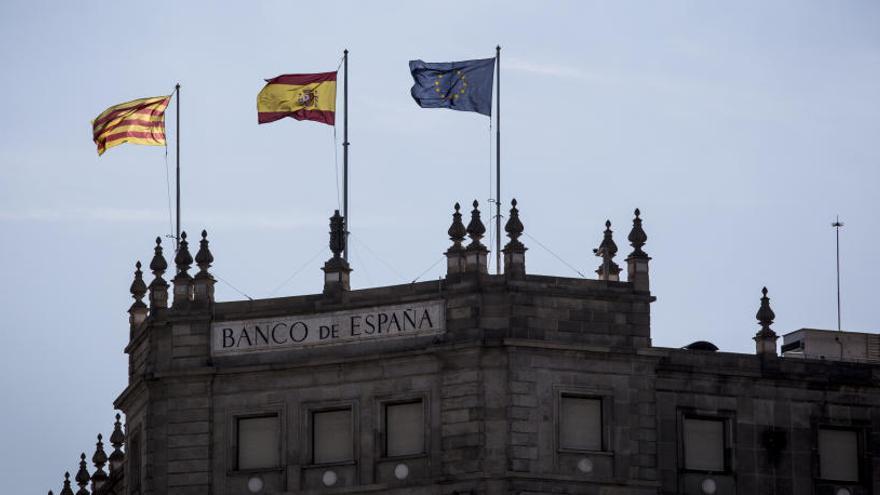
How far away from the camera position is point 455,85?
9325 centimetres

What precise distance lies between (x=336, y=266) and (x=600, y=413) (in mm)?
10148

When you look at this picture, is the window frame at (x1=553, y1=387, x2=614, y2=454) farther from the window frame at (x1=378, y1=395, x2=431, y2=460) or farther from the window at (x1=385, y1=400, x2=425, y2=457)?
the window at (x1=385, y1=400, x2=425, y2=457)

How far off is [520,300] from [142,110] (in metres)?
17.0

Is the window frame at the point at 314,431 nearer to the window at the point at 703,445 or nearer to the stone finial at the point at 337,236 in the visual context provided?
the stone finial at the point at 337,236

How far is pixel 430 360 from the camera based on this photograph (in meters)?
88.7

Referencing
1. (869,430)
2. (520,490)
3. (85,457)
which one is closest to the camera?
(520,490)

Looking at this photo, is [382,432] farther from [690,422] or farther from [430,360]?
[690,422]

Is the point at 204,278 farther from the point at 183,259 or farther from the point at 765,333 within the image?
the point at 765,333

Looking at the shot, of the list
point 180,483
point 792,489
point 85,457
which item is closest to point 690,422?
point 792,489

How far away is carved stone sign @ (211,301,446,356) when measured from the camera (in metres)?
89.4

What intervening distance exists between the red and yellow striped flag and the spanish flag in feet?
15.3

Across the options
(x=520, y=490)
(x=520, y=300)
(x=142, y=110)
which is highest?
(x=142, y=110)

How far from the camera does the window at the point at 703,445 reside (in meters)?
90.4

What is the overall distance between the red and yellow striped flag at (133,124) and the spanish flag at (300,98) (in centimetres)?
468
